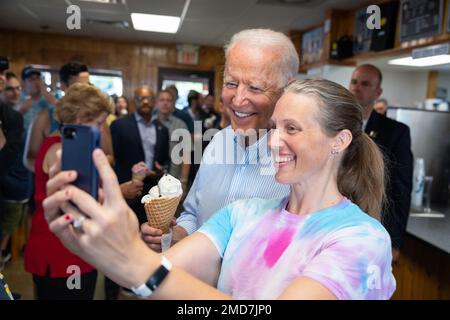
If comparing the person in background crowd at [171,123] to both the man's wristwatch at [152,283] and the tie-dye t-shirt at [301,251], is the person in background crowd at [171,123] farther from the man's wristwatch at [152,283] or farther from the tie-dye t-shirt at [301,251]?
the man's wristwatch at [152,283]

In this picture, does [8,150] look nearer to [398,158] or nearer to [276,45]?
[276,45]

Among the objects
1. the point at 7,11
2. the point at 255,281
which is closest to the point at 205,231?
the point at 255,281

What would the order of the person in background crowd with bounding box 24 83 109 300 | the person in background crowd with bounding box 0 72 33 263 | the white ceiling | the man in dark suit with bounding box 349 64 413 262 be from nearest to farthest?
the white ceiling, the person in background crowd with bounding box 24 83 109 300, the man in dark suit with bounding box 349 64 413 262, the person in background crowd with bounding box 0 72 33 263

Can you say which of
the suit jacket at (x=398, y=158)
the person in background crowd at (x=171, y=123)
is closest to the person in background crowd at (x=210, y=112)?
the person in background crowd at (x=171, y=123)

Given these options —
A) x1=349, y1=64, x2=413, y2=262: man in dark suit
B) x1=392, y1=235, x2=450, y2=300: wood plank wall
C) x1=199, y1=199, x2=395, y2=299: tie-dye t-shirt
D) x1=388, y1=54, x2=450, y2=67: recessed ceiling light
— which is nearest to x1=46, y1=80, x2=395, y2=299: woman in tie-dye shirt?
x1=199, y1=199, x2=395, y2=299: tie-dye t-shirt

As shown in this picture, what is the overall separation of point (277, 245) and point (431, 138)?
2.11 metres

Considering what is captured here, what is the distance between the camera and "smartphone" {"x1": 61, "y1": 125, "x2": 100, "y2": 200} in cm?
43

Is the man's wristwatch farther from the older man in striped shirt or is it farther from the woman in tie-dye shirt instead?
the older man in striped shirt

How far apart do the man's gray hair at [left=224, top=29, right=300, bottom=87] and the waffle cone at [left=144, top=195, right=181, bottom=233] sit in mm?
337

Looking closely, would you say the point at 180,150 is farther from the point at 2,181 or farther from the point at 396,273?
the point at 2,181

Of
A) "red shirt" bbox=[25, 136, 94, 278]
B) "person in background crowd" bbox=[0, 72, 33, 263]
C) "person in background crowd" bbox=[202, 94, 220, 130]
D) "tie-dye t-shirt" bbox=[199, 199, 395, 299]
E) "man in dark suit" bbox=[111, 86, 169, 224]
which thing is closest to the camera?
"tie-dye t-shirt" bbox=[199, 199, 395, 299]

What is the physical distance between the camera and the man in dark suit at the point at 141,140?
95 cm

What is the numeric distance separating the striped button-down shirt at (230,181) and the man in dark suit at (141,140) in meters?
0.11

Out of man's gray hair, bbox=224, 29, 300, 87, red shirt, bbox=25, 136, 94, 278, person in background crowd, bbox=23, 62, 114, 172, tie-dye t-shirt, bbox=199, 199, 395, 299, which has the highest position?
man's gray hair, bbox=224, 29, 300, 87
